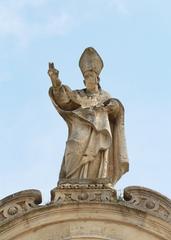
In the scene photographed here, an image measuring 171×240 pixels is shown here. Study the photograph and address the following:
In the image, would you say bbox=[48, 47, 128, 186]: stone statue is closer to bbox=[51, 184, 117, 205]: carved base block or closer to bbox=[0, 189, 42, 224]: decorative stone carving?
bbox=[51, 184, 117, 205]: carved base block

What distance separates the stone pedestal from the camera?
13.1m

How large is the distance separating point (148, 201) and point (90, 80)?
2.59 meters

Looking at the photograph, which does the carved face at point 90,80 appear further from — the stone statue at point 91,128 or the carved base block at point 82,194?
the carved base block at point 82,194

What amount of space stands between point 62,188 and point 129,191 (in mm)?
984

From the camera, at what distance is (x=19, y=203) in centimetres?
1337

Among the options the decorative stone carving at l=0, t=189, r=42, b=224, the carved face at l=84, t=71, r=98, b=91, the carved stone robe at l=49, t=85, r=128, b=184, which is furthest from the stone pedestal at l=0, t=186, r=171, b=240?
the carved face at l=84, t=71, r=98, b=91

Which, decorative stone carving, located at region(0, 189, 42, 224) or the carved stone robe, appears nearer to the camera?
decorative stone carving, located at region(0, 189, 42, 224)

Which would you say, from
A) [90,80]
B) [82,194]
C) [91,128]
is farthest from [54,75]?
[82,194]

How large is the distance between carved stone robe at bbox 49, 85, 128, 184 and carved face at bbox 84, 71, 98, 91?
13 centimetres

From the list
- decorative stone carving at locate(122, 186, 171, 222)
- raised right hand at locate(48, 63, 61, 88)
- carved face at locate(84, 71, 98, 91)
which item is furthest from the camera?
carved face at locate(84, 71, 98, 91)

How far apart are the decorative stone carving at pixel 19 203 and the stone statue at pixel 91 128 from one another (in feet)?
1.92

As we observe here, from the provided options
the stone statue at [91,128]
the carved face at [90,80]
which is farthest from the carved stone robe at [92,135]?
the carved face at [90,80]

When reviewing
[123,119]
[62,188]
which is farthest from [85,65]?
[62,188]

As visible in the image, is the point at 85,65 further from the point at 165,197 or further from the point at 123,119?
the point at 165,197
